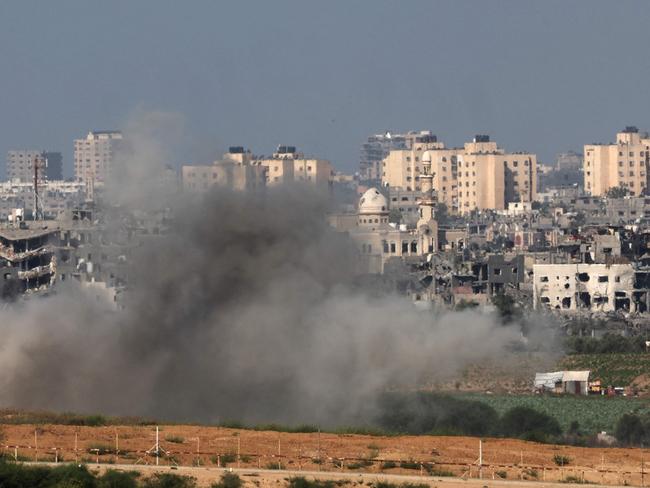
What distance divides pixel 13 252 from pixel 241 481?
74.5m

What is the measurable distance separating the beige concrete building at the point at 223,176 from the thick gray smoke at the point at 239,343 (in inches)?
111

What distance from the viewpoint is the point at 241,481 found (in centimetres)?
4584

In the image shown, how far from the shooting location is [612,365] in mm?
84375

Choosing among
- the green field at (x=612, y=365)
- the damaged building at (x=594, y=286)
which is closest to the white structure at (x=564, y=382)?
the green field at (x=612, y=365)

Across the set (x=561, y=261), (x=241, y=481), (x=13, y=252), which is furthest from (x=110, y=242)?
(x=241, y=481)

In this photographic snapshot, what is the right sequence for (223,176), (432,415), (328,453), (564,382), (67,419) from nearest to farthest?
(328,453), (67,419), (432,415), (223,176), (564,382)

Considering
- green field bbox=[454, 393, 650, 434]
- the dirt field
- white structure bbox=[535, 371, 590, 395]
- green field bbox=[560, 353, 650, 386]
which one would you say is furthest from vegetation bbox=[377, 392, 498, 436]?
green field bbox=[560, 353, 650, 386]

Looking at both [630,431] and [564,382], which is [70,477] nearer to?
[630,431]

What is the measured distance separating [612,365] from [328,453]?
35.8m

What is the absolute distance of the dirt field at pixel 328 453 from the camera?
1898 inches

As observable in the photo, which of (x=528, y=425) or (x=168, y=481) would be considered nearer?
(x=168, y=481)

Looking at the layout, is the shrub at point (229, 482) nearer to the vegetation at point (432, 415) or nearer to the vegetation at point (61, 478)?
the vegetation at point (61, 478)

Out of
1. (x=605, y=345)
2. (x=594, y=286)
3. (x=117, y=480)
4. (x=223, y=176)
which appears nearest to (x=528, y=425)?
(x=223, y=176)

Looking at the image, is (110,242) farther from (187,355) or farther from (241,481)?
(241,481)
